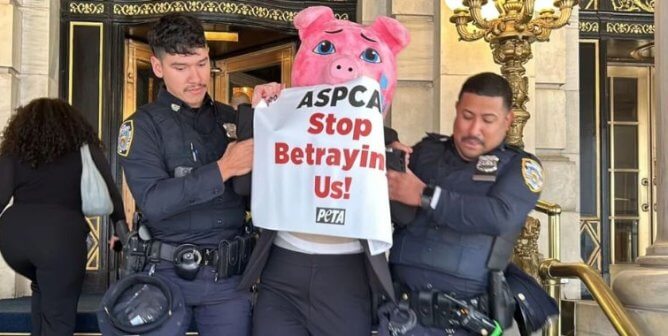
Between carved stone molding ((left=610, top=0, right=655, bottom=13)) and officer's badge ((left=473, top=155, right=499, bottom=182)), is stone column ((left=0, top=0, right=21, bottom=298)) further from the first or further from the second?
carved stone molding ((left=610, top=0, right=655, bottom=13))

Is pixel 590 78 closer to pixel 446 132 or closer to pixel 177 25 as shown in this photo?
pixel 446 132

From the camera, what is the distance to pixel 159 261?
2.99m

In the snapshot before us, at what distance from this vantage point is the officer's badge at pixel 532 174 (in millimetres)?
2855

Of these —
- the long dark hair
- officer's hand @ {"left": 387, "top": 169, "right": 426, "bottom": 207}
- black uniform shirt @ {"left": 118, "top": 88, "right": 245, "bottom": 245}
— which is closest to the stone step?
officer's hand @ {"left": 387, "top": 169, "right": 426, "bottom": 207}

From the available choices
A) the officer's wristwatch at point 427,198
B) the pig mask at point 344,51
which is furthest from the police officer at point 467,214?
the pig mask at point 344,51

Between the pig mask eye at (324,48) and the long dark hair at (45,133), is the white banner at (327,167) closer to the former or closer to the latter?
the pig mask eye at (324,48)

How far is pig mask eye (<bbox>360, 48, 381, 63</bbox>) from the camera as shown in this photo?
10.0 ft

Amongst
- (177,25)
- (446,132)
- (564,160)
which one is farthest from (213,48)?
(177,25)

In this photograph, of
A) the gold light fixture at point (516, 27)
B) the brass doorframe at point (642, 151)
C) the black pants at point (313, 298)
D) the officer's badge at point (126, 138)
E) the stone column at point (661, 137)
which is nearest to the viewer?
the black pants at point (313, 298)

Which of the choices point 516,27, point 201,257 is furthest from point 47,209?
point 516,27

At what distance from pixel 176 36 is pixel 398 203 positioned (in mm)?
1062

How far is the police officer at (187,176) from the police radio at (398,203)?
20.4 inches

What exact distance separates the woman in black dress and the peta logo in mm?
1937

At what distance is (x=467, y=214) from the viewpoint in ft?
9.00
